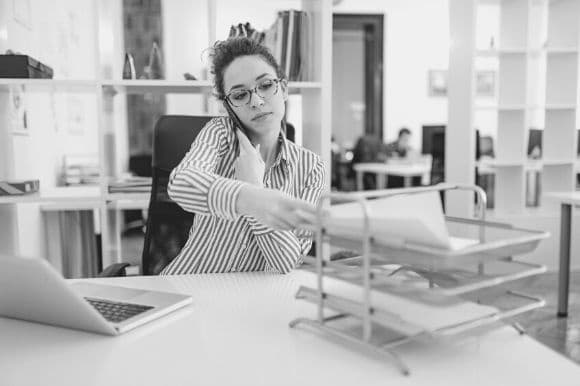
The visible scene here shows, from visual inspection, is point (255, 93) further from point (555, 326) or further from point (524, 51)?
point (524, 51)

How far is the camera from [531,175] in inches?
280

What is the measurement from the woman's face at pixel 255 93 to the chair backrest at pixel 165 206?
0.35 metres

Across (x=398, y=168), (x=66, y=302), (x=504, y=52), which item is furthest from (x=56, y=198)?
(x=398, y=168)

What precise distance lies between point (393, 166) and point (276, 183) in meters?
4.56

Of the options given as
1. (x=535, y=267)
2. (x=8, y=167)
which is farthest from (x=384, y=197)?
(x=8, y=167)

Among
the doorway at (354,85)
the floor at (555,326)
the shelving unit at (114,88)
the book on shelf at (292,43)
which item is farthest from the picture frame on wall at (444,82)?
the book on shelf at (292,43)

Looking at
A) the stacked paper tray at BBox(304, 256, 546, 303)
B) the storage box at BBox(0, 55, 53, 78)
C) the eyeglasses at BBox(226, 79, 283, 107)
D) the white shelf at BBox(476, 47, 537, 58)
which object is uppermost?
the white shelf at BBox(476, 47, 537, 58)

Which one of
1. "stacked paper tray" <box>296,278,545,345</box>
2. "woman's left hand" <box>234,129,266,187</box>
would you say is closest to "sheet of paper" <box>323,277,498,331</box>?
"stacked paper tray" <box>296,278,545,345</box>

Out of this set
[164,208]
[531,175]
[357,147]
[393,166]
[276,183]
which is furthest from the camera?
[531,175]

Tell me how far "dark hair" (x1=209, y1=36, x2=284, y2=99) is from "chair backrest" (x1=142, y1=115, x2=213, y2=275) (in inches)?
11.3

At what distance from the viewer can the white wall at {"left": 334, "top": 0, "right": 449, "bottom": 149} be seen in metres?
8.07

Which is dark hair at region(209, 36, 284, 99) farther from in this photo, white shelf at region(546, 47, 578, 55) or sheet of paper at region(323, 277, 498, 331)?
white shelf at region(546, 47, 578, 55)

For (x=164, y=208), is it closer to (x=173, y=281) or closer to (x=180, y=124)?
(x=180, y=124)

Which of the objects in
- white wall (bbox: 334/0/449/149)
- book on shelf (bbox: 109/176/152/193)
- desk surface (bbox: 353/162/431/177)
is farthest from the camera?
white wall (bbox: 334/0/449/149)
